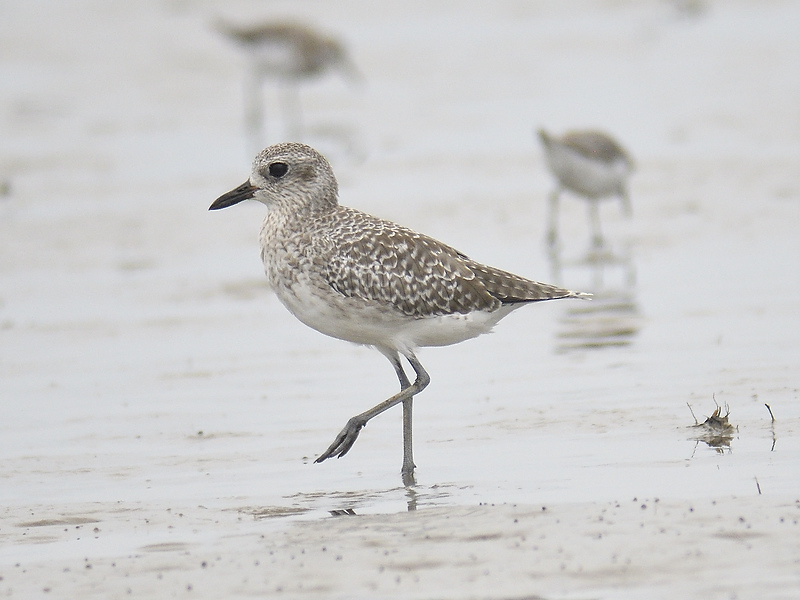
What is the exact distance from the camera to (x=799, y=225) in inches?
529

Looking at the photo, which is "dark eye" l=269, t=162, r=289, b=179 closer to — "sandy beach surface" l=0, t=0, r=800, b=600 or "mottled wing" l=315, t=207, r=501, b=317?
"mottled wing" l=315, t=207, r=501, b=317

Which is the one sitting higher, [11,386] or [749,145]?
[749,145]

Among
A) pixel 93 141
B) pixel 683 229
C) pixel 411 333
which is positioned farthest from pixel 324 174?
pixel 93 141

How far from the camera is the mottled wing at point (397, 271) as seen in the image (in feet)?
24.2

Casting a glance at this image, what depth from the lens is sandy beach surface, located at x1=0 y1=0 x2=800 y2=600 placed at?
5.68 m

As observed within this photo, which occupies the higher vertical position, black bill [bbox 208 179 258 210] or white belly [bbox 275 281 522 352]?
black bill [bbox 208 179 258 210]

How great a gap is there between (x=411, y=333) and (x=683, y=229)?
6.89 m

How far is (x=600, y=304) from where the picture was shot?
437 inches

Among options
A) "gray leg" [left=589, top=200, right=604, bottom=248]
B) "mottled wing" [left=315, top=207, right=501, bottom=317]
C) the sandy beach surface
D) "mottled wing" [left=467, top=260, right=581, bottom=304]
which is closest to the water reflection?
the sandy beach surface

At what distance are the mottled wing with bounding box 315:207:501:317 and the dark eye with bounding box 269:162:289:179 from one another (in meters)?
0.43

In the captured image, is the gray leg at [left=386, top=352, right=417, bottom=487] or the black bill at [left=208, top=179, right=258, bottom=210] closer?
the gray leg at [left=386, top=352, right=417, bottom=487]

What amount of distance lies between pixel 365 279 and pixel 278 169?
981 millimetres

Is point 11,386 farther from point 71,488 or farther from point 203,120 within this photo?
point 203,120

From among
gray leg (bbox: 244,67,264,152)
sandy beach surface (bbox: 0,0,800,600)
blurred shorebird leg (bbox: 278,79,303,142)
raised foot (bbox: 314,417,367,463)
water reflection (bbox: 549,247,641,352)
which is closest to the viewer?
sandy beach surface (bbox: 0,0,800,600)
